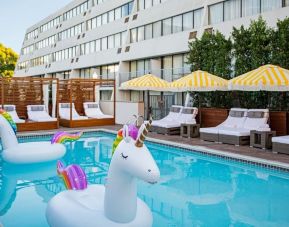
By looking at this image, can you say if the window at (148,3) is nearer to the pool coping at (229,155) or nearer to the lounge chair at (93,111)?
the lounge chair at (93,111)

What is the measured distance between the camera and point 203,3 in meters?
22.4

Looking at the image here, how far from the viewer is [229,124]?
1277 cm

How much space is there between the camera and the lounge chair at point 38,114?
53.2 feet

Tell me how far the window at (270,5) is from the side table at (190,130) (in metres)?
9.14

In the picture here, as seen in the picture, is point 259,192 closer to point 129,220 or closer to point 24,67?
point 129,220

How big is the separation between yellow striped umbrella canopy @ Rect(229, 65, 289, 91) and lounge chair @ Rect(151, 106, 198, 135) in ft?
10.2

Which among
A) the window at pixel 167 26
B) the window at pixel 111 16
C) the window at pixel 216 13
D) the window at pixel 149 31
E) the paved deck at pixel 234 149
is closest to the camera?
the paved deck at pixel 234 149

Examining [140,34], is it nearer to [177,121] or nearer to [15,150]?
[177,121]

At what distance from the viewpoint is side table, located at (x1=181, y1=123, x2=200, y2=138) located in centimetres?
1362

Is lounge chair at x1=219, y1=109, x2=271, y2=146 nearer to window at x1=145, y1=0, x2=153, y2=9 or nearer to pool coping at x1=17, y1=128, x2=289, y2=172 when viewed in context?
pool coping at x1=17, y1=128, x2=289, y2=172

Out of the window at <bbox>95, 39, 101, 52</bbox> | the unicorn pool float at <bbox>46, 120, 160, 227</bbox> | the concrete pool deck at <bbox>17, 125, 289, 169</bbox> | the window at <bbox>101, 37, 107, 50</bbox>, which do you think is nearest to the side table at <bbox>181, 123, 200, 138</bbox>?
the concrete pool deck at <bbox>17, 125, 289, 169</bbox>

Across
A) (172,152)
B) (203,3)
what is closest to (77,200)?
(172,152)

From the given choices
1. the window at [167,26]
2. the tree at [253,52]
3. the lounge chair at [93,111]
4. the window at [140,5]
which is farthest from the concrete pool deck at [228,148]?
the window at [140,5]

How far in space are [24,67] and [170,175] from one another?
52.0 m
